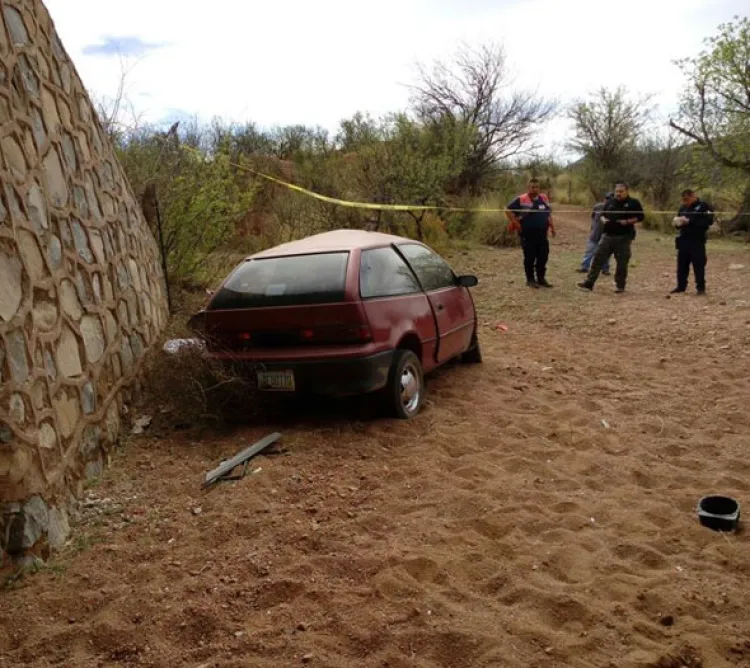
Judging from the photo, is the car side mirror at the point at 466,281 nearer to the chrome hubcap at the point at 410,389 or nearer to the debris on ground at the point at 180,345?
the chrome hubcap at the point at 410,389

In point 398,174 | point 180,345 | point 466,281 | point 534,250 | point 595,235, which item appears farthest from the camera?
point 398,174

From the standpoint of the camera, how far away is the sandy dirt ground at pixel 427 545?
3074 mm

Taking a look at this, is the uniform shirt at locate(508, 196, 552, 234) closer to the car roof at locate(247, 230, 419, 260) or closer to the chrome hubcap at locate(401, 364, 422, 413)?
the car roof at locate(247, 230, 419, 260)

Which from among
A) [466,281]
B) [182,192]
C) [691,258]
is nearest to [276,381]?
[466,281]

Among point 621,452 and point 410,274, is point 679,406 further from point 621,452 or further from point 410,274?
point 410,274

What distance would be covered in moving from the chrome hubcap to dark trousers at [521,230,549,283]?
713 centimetres

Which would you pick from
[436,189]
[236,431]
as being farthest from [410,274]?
[436,189]

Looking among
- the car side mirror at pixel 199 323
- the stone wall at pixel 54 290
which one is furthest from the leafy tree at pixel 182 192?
the car side mirror at pixel 199 323

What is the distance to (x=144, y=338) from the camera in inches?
240

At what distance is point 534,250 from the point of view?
12.9 meters

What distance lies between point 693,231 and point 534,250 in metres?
2.60

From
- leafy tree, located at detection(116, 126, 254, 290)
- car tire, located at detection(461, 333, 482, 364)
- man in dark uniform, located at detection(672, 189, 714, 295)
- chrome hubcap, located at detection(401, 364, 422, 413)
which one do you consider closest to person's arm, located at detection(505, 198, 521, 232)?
man in dark uniform, located at detection(672, 189, 714, 295)

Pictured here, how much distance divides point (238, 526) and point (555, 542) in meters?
1.76

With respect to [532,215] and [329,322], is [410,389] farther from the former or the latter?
[532,215]
